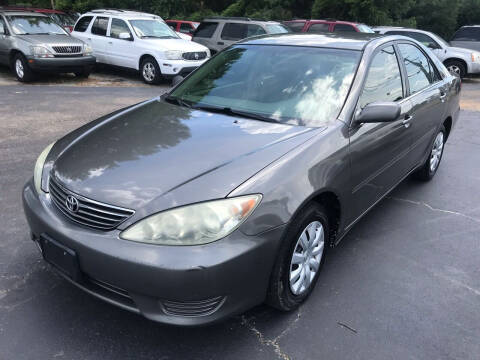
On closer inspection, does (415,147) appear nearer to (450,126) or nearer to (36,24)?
(450,126)

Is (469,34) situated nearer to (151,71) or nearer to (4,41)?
(151,71)

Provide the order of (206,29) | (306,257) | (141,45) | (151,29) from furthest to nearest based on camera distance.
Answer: (206,29) < (151,29) < (141,45) < (306,257)

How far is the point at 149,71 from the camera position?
11.1 metres

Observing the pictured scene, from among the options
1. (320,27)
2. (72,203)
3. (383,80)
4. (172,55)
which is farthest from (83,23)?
(72,203)

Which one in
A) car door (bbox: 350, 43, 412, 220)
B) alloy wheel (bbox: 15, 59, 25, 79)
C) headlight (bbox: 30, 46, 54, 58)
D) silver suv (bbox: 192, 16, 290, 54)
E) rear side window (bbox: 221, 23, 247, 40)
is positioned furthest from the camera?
rear side window (bbox: 221, 23, 247, 40)

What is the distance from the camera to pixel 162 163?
2.53m

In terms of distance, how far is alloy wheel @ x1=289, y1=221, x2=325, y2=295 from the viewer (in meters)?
2.62

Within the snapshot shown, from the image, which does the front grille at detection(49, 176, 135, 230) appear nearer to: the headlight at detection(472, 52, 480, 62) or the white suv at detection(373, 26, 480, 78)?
the white suv at detection(373, 26, 480, 78)

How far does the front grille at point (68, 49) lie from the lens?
10.2 m

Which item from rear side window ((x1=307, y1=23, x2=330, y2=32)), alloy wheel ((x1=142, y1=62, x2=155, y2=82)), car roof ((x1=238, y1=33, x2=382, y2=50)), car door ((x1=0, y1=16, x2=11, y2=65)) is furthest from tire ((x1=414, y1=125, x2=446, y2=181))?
rear side window ((x1=307, y1=23, x2=330, y2=32))

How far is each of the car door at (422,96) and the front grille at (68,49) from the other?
8.49 m

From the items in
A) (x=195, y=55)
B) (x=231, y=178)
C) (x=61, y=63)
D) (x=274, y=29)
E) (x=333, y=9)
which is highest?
(x=333, y=9)

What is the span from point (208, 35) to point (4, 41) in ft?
18.4

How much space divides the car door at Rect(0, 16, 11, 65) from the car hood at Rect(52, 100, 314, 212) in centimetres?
889
